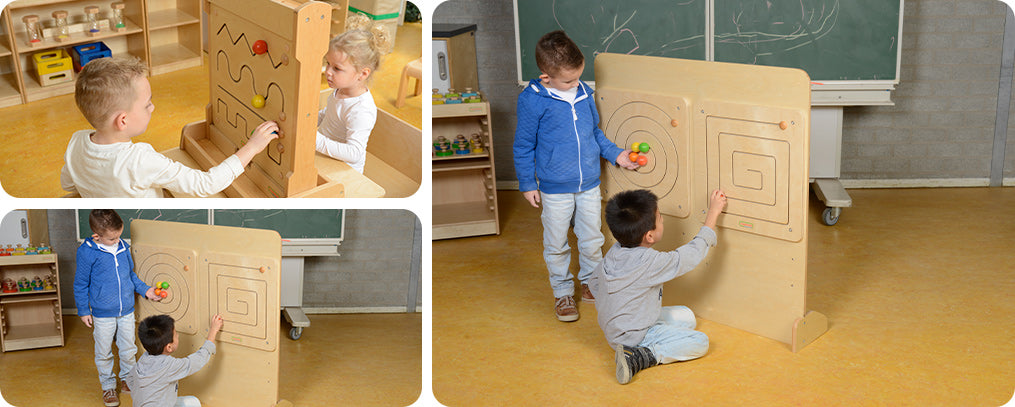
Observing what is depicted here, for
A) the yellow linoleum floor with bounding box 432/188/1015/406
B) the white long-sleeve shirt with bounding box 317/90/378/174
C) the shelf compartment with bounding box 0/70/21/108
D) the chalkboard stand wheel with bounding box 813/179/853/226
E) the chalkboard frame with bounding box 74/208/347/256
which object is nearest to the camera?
the white long-sleeve shirt with bounding box 317/90/378/174

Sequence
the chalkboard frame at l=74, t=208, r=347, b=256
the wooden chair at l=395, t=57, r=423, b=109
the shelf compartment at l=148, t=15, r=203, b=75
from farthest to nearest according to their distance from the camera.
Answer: the shelf compartment at l=148, t=15, r=203, b=75 < the chalkboard frame at l=74, t=208, r=347, b=256 < the wooden chair at l=395, t=57, r=423, b=109

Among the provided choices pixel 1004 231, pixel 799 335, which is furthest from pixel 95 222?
pixel 1004 231

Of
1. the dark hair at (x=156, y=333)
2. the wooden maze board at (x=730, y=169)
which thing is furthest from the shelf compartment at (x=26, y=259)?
the wooden maze board at (x=730, y=169)

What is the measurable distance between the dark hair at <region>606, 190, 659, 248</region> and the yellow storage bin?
11.8 feet

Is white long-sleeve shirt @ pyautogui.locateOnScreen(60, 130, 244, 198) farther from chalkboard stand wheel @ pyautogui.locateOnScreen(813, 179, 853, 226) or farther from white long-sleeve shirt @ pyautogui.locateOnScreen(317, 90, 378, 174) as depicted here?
chalkboard stand wheel @ pyautogui.locateOnScreen(813, 179, 853, 226)

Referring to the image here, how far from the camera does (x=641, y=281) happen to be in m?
2.80

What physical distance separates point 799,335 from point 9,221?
3.89 meters

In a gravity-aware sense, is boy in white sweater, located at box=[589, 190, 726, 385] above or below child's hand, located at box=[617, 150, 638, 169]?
below

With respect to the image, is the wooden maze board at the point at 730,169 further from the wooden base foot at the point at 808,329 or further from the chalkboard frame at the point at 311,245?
the chalkboard frame at the point at 311,245

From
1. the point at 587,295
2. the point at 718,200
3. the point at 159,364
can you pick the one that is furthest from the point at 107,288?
the point at 718,200

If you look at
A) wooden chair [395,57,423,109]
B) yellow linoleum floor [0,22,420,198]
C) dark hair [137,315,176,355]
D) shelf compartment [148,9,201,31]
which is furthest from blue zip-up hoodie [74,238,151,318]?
shelf compartment [148,9,201,31]

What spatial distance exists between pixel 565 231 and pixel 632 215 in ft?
1.65

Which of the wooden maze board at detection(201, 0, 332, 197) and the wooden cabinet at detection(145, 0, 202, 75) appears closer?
the wooden maze board at detection(201, 0, 332, 197)

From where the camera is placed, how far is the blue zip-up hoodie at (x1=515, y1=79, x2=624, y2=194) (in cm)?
302
